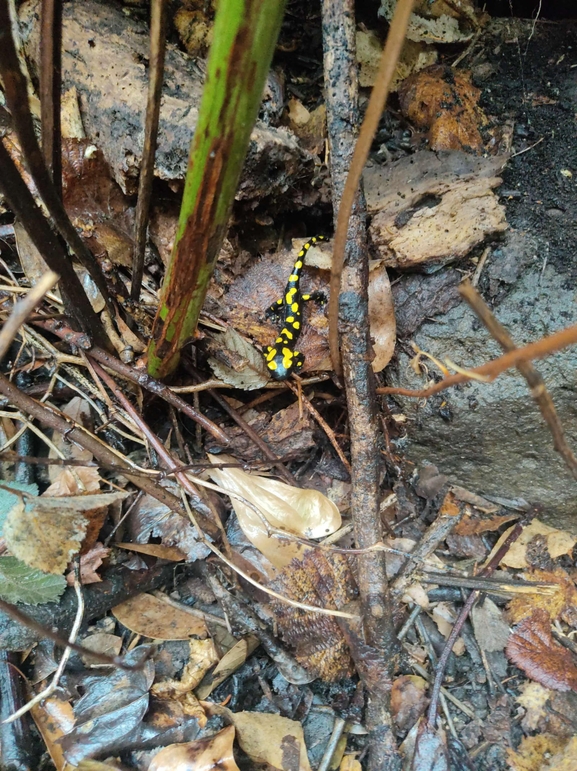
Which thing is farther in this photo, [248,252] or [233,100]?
[248,252]

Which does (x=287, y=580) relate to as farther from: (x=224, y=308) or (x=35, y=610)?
(x=224, y=308)

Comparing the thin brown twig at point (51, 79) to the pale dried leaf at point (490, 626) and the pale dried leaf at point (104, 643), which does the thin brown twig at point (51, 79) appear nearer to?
the pale dried leaf at point (104, 643)

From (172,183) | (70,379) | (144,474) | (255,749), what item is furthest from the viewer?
(70,379)

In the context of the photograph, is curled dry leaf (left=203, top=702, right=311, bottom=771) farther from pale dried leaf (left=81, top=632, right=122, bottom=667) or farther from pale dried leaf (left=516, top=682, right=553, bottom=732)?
pale dried leaf (left=516, top=682, right=553, bottom=732)

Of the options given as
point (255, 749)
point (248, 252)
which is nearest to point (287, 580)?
point (255, 749)

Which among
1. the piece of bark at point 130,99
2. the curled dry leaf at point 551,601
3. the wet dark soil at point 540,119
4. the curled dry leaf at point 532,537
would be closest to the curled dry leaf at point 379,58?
the wet dark soil at point 540,119

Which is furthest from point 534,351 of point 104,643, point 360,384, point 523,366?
point 104,643
